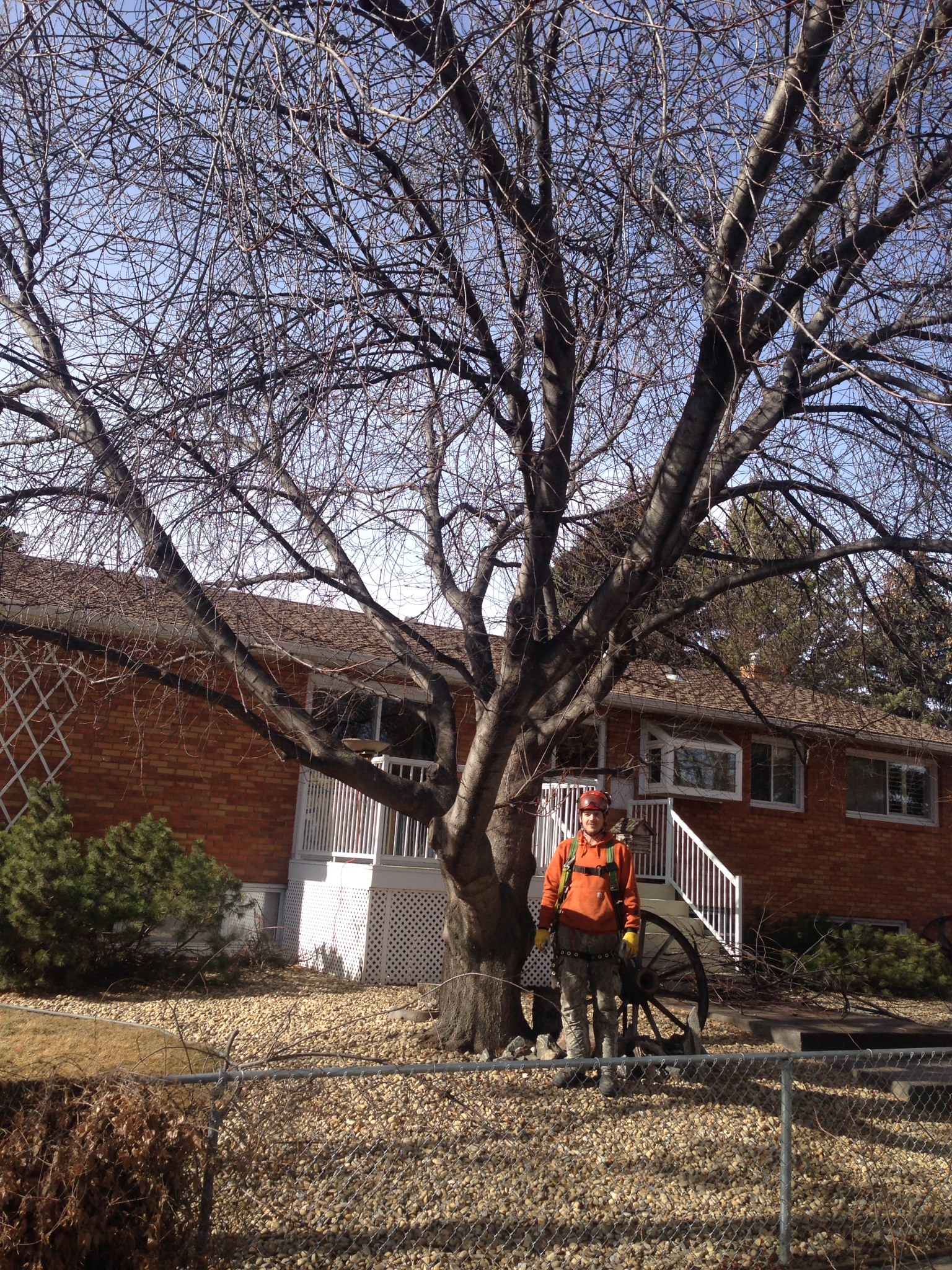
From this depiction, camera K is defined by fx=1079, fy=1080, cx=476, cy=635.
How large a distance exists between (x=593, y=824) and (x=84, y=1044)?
3669 mm

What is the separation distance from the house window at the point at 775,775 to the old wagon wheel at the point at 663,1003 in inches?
329

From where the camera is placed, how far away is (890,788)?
1939cm

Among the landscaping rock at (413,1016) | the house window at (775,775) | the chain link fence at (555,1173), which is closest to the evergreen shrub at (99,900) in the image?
the landscaping rock at (413,1016)

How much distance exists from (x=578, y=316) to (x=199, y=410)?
237cm

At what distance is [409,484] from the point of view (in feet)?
18.4

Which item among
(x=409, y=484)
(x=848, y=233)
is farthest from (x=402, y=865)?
(x=848, y=233)

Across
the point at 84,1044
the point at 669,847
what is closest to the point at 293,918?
the point at 669,847

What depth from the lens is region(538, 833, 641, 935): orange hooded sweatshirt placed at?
6.86 m

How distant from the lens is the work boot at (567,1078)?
6570 millimetres

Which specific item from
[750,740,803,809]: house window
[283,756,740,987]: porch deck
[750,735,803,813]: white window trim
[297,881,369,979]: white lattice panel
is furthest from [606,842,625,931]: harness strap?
[750,740,803,809]: house window

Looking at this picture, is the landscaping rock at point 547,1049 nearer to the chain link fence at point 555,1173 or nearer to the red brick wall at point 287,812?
the chain link fence at point 555,1173

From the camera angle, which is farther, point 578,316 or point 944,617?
point 944,617

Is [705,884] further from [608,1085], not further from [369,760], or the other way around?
[608,1085]

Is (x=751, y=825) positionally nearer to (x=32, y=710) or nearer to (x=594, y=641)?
(x=32, y=710)
